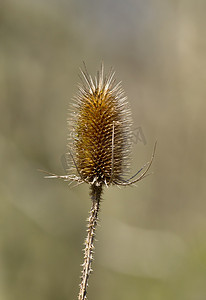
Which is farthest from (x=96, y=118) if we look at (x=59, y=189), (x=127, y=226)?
(x=127, y=226)

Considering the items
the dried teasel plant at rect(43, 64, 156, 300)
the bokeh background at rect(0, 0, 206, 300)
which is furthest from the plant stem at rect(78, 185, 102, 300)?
the bokeh background at rect(0, 0, 206, 300)

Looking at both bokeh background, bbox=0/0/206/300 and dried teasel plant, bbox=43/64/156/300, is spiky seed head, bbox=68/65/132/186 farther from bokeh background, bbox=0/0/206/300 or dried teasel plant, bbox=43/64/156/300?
bokeh background, bbox=0/0/206/300

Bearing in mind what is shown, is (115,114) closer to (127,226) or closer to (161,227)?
(127,226)

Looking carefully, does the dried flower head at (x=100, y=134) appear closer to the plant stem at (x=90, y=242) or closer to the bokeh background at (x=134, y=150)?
the plant stem at (x=90, y=242)

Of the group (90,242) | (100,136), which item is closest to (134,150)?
(100,136)

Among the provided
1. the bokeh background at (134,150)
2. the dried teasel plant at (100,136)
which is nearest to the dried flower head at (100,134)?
the dried teasel plant at (100,136)

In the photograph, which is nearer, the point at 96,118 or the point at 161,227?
the point at 96,118
